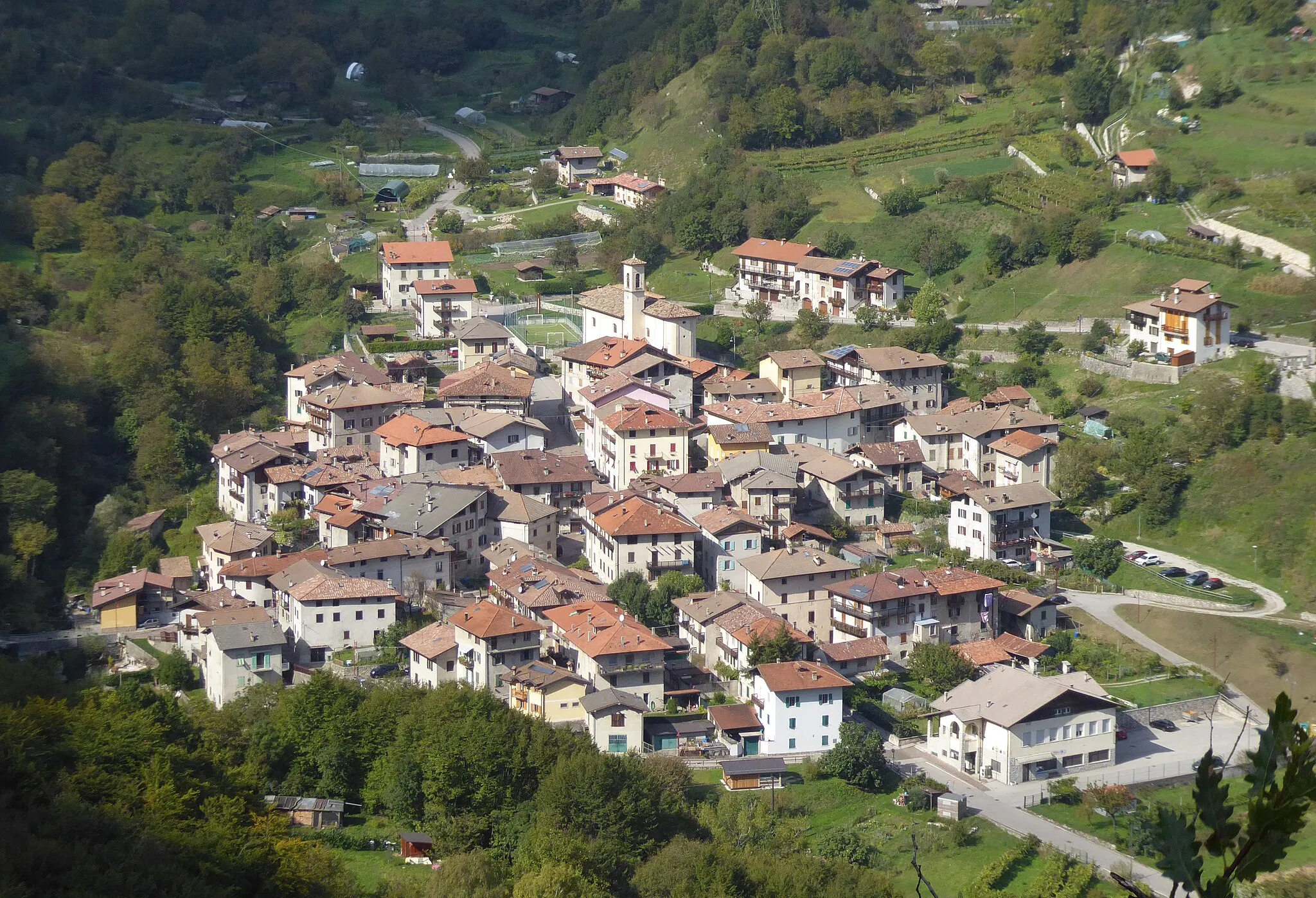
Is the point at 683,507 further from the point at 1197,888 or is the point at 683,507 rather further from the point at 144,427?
the point at 1197,888

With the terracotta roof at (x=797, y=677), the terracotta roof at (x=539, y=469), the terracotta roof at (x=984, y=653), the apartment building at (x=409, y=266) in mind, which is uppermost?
the apartment building at (x=409, y=266)

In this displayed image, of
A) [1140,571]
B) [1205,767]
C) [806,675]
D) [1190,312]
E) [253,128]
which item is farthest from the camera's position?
[253,128]

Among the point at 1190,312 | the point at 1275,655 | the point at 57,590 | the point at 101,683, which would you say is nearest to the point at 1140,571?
the point at 1275,655

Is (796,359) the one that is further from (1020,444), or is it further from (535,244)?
(535,244)

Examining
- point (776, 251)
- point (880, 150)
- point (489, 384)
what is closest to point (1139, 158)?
point (880, 150)

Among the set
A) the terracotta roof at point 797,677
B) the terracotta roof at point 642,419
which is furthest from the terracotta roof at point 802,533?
the terracotta roof at point 797,677

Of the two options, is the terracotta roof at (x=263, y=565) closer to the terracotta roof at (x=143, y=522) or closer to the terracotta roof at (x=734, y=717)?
the terracotta roof at (x=143, y=522)

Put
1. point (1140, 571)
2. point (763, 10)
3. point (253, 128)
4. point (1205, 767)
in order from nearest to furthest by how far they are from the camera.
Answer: point (1205, 767) < point (1140, 571) < point (763, 10) < point (253, 128)
